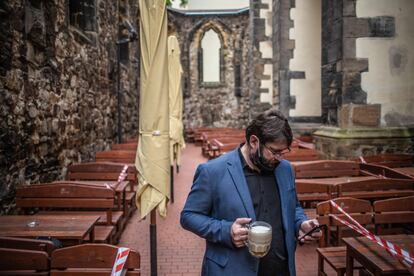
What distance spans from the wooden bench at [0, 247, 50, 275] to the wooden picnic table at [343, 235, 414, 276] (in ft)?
6.27

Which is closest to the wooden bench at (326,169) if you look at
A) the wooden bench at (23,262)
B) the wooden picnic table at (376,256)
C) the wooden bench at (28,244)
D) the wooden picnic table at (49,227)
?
the wooden picnic table at (376,256)

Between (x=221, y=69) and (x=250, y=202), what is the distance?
21392 millimetres

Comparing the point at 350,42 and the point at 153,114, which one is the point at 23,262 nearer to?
the point at 153,114

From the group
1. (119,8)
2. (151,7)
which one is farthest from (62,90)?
(119,8)

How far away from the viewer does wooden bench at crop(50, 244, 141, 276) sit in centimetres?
229

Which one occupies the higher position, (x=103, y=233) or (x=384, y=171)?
(x=384, y=171)

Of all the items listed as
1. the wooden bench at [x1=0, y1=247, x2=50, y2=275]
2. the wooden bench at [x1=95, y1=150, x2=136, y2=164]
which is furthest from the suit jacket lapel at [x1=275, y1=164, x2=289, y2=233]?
the wooden bench at [x1=95, y1=150, x2=136, y2=164]

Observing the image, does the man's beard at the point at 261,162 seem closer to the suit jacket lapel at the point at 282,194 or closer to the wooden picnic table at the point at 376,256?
the suit jacket lapel at the point at 282,194

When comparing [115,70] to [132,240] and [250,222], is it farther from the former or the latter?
[250,222]

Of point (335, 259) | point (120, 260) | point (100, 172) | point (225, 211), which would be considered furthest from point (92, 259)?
point (100, 172)

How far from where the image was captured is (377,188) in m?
4.34

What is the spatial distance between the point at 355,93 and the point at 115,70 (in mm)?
6063

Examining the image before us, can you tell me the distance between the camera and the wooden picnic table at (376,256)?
2.25 meters

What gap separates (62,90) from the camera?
6.25 m
